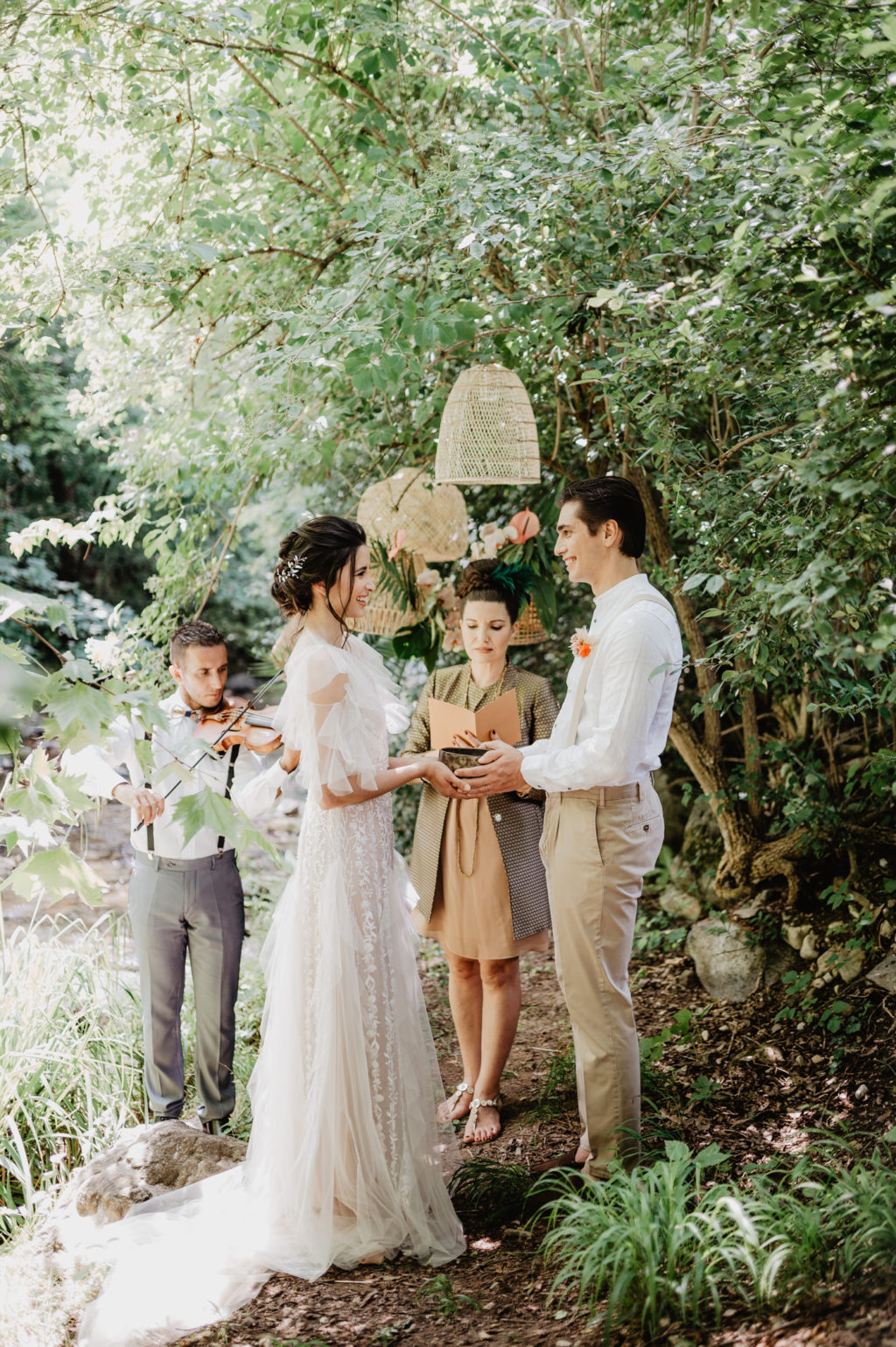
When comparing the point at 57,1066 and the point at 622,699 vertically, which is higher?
the point at 622,699

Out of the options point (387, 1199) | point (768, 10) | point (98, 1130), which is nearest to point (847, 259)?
point (768, 10)

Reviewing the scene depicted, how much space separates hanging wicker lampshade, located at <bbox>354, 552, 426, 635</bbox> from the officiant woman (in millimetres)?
656

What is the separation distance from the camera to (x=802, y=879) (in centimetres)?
446

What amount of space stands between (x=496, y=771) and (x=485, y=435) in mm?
1217

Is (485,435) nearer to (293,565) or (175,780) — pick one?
(293,565)

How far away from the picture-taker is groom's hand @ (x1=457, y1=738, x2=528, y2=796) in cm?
324

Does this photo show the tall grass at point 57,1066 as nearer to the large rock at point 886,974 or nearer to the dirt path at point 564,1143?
the dirt path at point 564,1143

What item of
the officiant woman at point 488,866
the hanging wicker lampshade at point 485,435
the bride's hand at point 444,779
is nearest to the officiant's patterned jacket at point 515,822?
the officiant woman at point 488,866

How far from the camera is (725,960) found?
14.7 feet

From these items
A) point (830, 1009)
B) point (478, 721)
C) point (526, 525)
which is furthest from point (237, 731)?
point (830, 1009)

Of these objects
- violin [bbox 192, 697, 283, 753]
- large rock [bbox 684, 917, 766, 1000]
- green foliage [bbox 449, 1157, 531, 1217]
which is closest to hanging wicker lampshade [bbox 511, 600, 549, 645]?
violin [bbox 192, 697, 283, 753]

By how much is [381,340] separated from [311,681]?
3.89ft

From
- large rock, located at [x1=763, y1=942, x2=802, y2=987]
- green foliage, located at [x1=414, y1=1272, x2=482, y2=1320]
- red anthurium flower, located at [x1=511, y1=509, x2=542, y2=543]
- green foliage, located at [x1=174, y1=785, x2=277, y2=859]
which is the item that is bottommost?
green foliage, located at [x1=414, y1=1272, x2=482, y2=1320]

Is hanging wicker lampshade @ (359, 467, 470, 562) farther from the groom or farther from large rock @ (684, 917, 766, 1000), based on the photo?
large rock @ (684, 917, 766, 1000)
